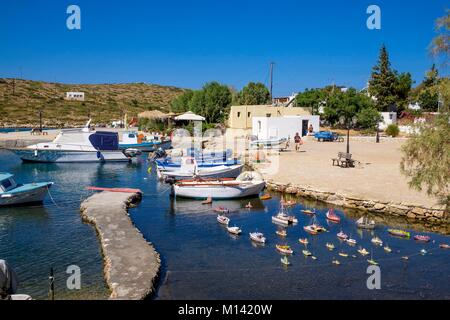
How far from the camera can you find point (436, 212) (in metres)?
22.6

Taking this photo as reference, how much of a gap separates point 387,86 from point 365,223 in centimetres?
5918

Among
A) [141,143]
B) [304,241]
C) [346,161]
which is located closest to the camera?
[304,241]

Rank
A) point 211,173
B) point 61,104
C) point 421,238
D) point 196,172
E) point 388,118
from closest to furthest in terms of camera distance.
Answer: point 421,238 < point 211,173 < point 196,172 < point 388,118 < point 61,104

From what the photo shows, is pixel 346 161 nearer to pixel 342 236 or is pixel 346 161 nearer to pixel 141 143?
pixel 342 236

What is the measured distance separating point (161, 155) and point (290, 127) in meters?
19.1

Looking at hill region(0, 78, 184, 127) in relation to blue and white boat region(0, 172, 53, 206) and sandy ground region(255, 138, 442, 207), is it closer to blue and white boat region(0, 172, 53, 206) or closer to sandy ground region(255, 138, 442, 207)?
sandy ground region(255, 138, 442, 207)

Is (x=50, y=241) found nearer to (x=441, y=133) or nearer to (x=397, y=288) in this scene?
(x=397, y=288)

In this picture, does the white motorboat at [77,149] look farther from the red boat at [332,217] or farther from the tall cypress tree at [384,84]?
the tall cypress tree at [384,84]

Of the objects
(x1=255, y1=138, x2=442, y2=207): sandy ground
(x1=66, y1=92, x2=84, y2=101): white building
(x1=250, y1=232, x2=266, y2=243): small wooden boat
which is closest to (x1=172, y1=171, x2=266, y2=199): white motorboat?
(x1=255, y1=138, x2=442, y2=207): sandy ground

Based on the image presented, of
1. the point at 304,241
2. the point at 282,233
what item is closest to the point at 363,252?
the point at 304,241

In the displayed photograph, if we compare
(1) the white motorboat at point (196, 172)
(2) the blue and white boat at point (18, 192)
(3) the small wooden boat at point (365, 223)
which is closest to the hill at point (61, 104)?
(1) the white motorboat at point (196, 172)

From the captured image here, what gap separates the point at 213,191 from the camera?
2789cm
